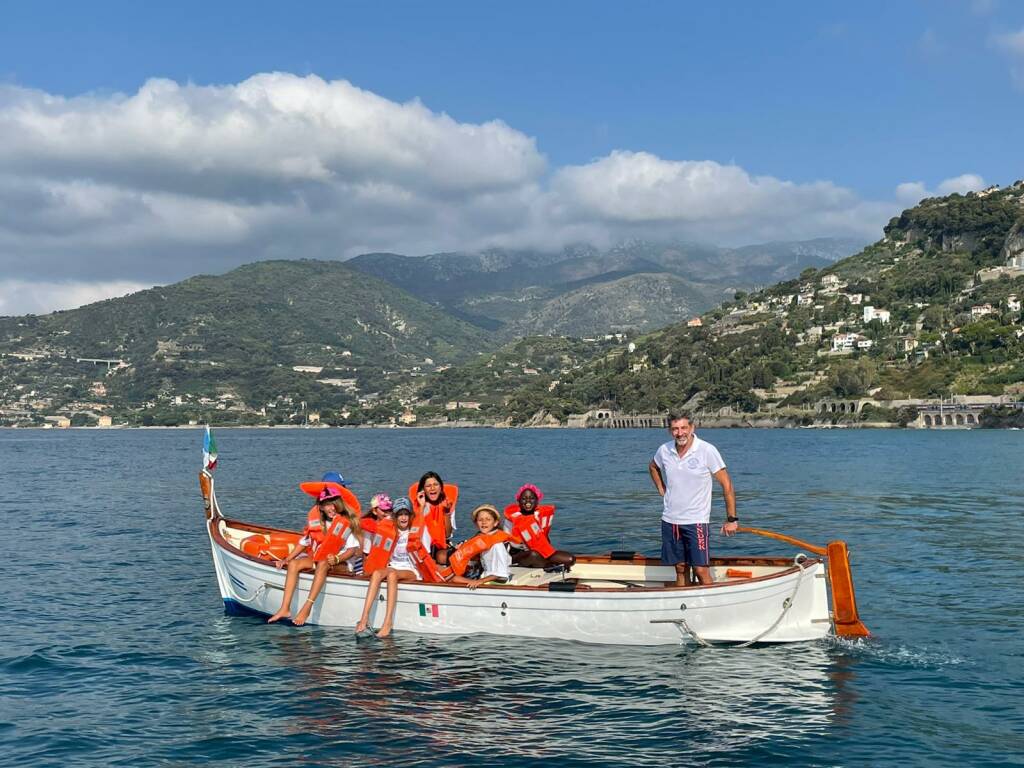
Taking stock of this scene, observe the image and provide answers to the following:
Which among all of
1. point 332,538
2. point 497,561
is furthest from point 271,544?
point 497,561

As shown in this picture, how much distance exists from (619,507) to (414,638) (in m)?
27.3

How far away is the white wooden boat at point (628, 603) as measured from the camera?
49.2 feet

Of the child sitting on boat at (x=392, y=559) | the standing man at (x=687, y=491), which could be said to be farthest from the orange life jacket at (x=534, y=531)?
the standing man at (x=687, y=491)

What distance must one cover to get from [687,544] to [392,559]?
214 inches

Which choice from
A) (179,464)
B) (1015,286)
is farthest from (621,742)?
(1015,286)

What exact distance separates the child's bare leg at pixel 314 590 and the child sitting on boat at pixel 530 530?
3.84 metres

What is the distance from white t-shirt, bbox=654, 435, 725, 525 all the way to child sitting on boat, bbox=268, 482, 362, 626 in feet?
19.5

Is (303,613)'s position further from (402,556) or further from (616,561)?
(616,561)

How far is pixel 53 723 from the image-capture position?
1302 cm

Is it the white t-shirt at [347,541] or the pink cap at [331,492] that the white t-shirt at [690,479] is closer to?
the pink cap at [331,492]

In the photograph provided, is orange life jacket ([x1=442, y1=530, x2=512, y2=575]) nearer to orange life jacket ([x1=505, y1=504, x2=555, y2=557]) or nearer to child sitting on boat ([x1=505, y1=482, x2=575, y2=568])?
child sitting on boat ([x1=505, y1=482, x2=575, y2=568])

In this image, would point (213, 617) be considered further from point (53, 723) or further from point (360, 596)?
point (53, 723)

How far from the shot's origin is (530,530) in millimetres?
18906

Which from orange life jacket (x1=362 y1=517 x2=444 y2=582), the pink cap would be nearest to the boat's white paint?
orange life jacket (x1=362 y1=517 x2=444 y2=582)
